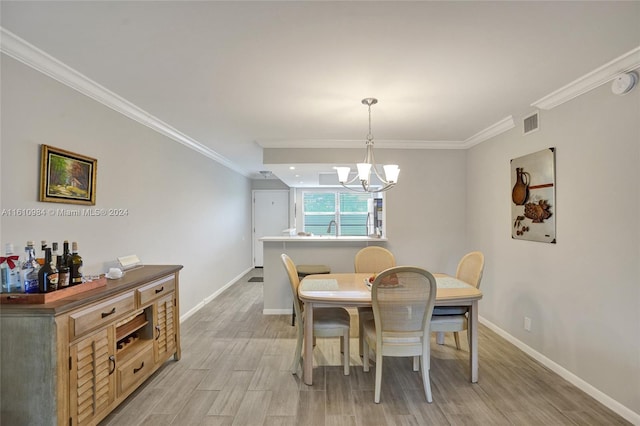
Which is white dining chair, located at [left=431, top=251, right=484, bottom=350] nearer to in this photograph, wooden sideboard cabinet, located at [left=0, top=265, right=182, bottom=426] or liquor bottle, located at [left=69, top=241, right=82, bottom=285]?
wooden sideboard cabinet, located at [left=0, top=265, right=182, bottom=426]

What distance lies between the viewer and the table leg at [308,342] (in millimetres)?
2461

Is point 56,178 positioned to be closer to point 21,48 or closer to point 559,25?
point 21,48

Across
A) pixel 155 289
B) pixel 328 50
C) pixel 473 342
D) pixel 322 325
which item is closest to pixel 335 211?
pixel 322 325

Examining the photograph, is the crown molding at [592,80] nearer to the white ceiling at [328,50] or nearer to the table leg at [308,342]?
the white ceiling at [328,50]

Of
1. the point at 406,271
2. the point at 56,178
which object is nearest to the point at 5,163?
the point at 56,178

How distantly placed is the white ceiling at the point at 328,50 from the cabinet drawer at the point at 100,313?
62.5 inches

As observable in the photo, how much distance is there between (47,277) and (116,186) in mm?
1235

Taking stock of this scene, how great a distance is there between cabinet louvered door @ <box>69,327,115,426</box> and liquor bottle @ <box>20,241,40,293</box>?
41 cm

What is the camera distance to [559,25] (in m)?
1.64

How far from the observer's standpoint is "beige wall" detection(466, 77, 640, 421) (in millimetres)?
2068

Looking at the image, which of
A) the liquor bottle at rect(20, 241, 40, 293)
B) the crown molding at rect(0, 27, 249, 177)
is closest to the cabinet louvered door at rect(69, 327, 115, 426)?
the liquor bottle at rect(20, 241, 40, 293)

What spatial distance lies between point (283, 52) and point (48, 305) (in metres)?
1.94

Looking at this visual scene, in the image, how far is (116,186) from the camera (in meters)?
2.78

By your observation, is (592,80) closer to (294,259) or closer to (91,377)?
(294,259)
